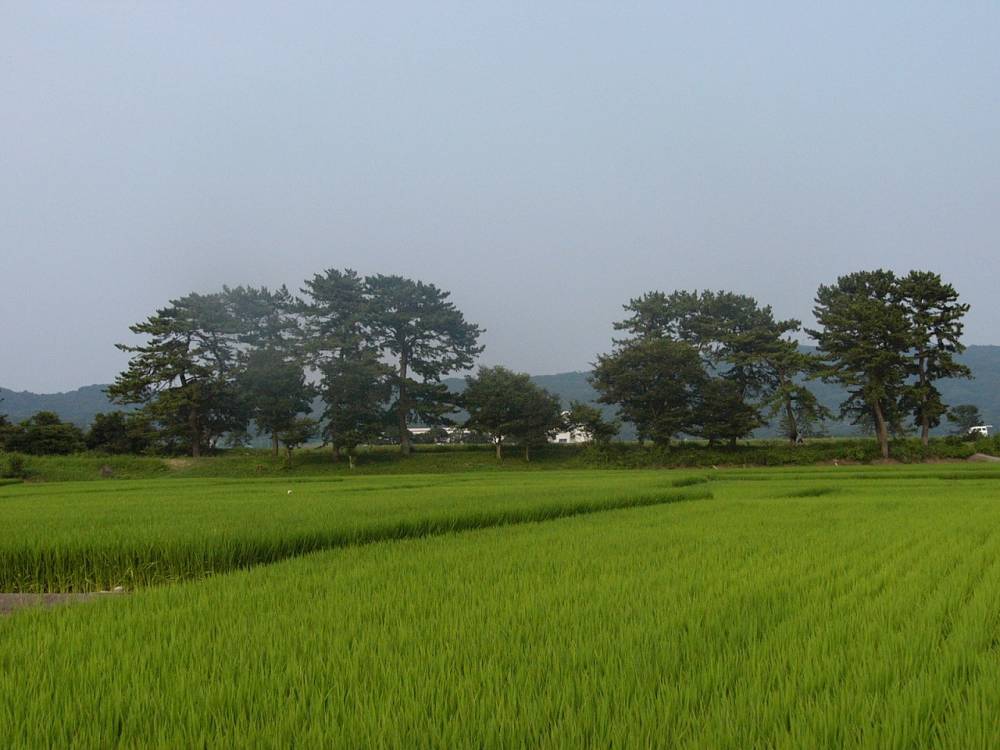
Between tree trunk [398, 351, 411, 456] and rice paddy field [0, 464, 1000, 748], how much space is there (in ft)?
112

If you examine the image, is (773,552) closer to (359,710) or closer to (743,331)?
(359,710)

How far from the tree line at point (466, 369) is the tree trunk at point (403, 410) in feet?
0.33

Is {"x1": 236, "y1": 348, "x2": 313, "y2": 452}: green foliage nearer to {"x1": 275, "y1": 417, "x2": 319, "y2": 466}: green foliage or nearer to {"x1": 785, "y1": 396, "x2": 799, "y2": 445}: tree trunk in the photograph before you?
{"x1": 275, "y1": 417, "x2": 319, "y2": 466}: green foliage

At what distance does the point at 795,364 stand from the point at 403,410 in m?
24.0

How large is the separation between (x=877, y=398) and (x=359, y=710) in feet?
128

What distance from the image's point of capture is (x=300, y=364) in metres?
38.2

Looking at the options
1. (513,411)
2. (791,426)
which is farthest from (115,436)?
(791,426)

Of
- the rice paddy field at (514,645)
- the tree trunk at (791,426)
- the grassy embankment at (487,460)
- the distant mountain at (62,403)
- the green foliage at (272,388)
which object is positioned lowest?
the grassy embankment at (487,460)

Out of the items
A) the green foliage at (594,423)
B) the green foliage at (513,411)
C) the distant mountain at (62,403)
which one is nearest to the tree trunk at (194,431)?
the green foliage at (513,411)

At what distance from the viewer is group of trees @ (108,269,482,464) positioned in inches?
1463

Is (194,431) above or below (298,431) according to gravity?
above

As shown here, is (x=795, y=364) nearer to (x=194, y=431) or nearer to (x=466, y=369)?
(x=466, y=369)

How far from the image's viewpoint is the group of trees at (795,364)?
35.3 meters

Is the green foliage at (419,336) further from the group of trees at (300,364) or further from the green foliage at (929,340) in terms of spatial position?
the green foliage at (929,340)
